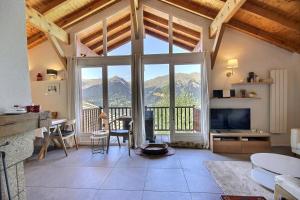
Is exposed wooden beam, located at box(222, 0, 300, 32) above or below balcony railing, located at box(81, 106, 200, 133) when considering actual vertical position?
above

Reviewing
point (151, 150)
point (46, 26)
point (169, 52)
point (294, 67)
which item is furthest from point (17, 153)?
point (294, 67)

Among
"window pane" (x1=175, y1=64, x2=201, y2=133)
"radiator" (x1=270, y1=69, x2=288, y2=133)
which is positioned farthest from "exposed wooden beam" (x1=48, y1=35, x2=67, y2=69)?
"radiator" (x1=270, y1=69, x2=288, y2=133)

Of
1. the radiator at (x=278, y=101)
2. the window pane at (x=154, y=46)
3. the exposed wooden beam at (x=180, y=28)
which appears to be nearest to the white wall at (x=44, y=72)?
the window pane at (x=154, y=46)

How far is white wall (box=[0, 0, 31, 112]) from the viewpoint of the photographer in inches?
64.6

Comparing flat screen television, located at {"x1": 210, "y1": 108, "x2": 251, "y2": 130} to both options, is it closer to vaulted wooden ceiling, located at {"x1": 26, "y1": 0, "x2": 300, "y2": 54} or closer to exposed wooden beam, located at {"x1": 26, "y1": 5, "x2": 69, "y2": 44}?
vaulted wooden ceiling, located at {"x1": 26, "y1": 0, "x2": 300, "y2": 54}

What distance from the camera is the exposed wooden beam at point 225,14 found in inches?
115

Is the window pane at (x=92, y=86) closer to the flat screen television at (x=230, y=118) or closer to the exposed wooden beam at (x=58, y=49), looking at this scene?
the exposed wooden beam at (x=58, y=49)

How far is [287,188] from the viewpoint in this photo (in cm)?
184

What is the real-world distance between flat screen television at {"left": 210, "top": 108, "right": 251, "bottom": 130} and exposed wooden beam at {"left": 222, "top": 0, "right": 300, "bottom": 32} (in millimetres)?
1892

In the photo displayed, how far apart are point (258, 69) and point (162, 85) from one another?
7.60ft

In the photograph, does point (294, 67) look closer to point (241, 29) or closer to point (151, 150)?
point (241, 29)

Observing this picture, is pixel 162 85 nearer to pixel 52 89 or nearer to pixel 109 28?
pixel 109 28

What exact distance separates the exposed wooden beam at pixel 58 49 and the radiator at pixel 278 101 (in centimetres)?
506

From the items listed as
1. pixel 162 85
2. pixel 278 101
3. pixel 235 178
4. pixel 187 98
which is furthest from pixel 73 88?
pixel 278 101
